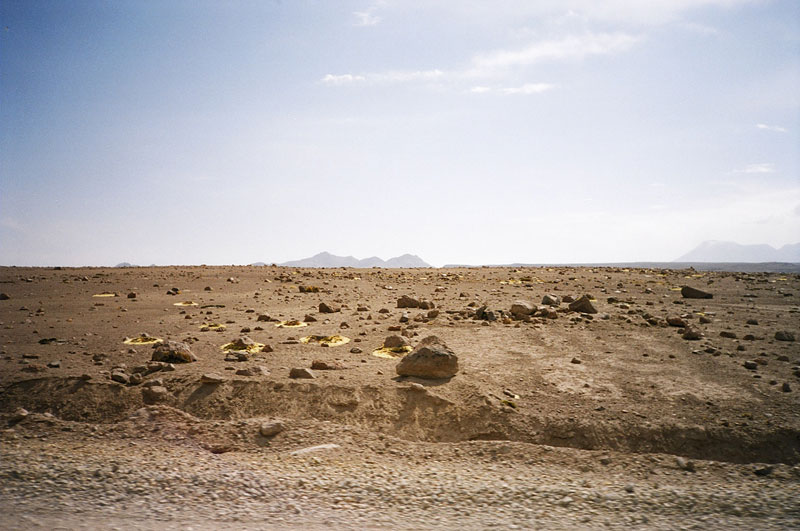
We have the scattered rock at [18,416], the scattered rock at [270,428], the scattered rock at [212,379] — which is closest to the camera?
the scattered rock at [270,428]

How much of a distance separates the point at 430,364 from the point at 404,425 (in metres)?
1.26

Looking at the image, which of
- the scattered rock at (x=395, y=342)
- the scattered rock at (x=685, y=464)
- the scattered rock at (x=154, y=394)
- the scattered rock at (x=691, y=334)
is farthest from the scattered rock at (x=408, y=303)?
the scattered rock at (x=685, y=464)

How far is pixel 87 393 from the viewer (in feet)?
21.5

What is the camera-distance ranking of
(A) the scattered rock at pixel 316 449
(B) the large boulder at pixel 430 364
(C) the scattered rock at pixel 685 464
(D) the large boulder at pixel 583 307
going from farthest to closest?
(D) the large boulder at pixel 583 307 < (B) the large boulder at pixel 430 364 < (A) the scattered rock at pixel 316 449 < (C) the scattered rock at pixel 685 464

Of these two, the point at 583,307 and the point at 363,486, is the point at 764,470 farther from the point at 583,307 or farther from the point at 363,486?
the point at 583,307

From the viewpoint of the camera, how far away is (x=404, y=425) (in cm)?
593

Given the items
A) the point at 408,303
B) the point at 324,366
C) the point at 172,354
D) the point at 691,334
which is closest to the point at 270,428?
the point at 324,366

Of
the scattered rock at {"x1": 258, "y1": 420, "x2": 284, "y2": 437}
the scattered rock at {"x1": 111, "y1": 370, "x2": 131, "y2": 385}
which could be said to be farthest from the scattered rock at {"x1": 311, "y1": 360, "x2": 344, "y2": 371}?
the scattered rock at {"x1": 111, "y1": 370, "x2": 131, "y2": 385}

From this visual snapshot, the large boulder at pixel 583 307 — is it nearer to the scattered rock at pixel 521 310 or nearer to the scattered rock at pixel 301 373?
the scattered rock at pixel 521 310

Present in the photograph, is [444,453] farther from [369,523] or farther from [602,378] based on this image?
[602,378]

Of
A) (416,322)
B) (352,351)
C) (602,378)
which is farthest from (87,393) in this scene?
(602,378)

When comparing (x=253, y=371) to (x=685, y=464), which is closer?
(x=685, y=464)

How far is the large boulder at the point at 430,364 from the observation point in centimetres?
700

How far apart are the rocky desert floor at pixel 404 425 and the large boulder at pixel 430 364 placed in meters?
0.15
